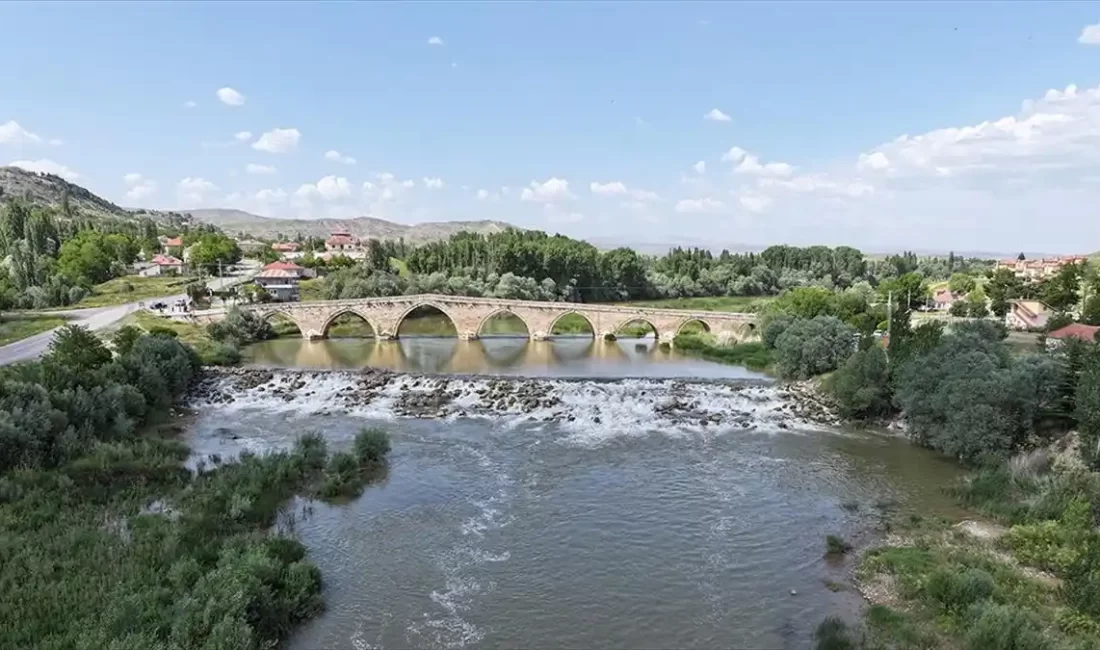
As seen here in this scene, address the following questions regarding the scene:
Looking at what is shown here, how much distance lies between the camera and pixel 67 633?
1470 cm

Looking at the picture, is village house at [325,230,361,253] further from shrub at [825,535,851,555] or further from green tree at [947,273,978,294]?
shrub at [825,535,851,555]

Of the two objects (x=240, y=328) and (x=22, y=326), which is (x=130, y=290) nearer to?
(x=22, y=326)

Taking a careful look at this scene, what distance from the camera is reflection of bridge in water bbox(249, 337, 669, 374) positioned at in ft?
171

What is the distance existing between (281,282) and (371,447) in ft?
198

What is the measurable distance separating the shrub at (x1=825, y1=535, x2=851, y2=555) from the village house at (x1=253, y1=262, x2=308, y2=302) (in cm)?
6789

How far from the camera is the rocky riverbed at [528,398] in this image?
36.7 metres

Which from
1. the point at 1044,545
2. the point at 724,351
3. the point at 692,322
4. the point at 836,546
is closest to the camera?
the point at 1044,545

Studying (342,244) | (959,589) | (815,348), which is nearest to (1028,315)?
(815,348)

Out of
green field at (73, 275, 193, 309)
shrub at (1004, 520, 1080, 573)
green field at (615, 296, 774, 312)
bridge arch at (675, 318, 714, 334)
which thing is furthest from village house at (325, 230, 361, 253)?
shrub at (1004, 520, 1080, 573)

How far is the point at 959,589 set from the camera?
17484mm

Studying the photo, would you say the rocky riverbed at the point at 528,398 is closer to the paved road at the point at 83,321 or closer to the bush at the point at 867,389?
the bush at the point at 867,389

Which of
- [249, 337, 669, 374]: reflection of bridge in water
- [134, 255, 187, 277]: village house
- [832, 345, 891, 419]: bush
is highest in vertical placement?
[134, 255, 187, 277]: village house

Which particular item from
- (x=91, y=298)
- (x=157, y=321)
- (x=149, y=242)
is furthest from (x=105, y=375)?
(x=149, y=242)

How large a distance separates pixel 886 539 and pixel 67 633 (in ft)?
70.9
